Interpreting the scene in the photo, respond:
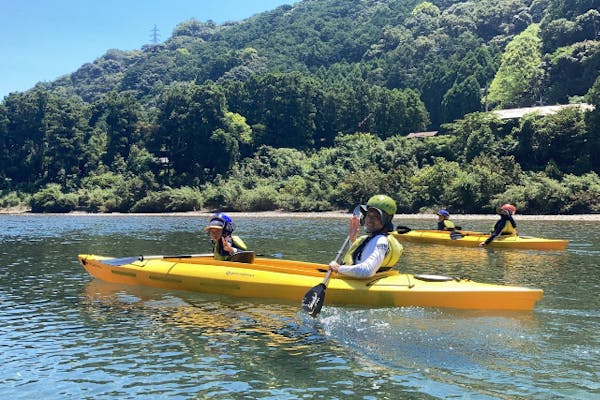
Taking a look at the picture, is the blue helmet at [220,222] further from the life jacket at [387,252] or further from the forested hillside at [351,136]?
the forested hillside at [351,136]

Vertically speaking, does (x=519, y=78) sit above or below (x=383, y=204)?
above

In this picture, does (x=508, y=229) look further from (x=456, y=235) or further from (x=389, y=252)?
(x=389, y=252)

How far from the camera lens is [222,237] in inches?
491

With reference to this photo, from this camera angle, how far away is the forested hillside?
44.6 meters

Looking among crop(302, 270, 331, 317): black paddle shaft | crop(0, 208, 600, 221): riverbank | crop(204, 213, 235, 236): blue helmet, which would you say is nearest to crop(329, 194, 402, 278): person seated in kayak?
crop(302, 270, 331, 317): black paddle shaft

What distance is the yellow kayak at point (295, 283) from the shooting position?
31.3 ft

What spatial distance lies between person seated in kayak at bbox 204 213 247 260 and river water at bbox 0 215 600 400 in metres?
1.06

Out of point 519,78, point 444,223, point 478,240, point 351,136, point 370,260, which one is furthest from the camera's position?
point 519,78

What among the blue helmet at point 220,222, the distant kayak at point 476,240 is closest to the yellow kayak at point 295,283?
the blue helmet at point 220,222

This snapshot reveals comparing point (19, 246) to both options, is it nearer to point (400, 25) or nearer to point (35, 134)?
point (35, 134)

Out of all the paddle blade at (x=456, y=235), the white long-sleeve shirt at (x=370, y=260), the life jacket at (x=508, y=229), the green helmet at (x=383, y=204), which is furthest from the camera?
the paddle blade at (x=456, y=235)

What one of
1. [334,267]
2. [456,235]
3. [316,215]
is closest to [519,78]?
[316,215]

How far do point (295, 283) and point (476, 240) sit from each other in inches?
486

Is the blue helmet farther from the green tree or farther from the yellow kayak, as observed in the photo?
the green tree
